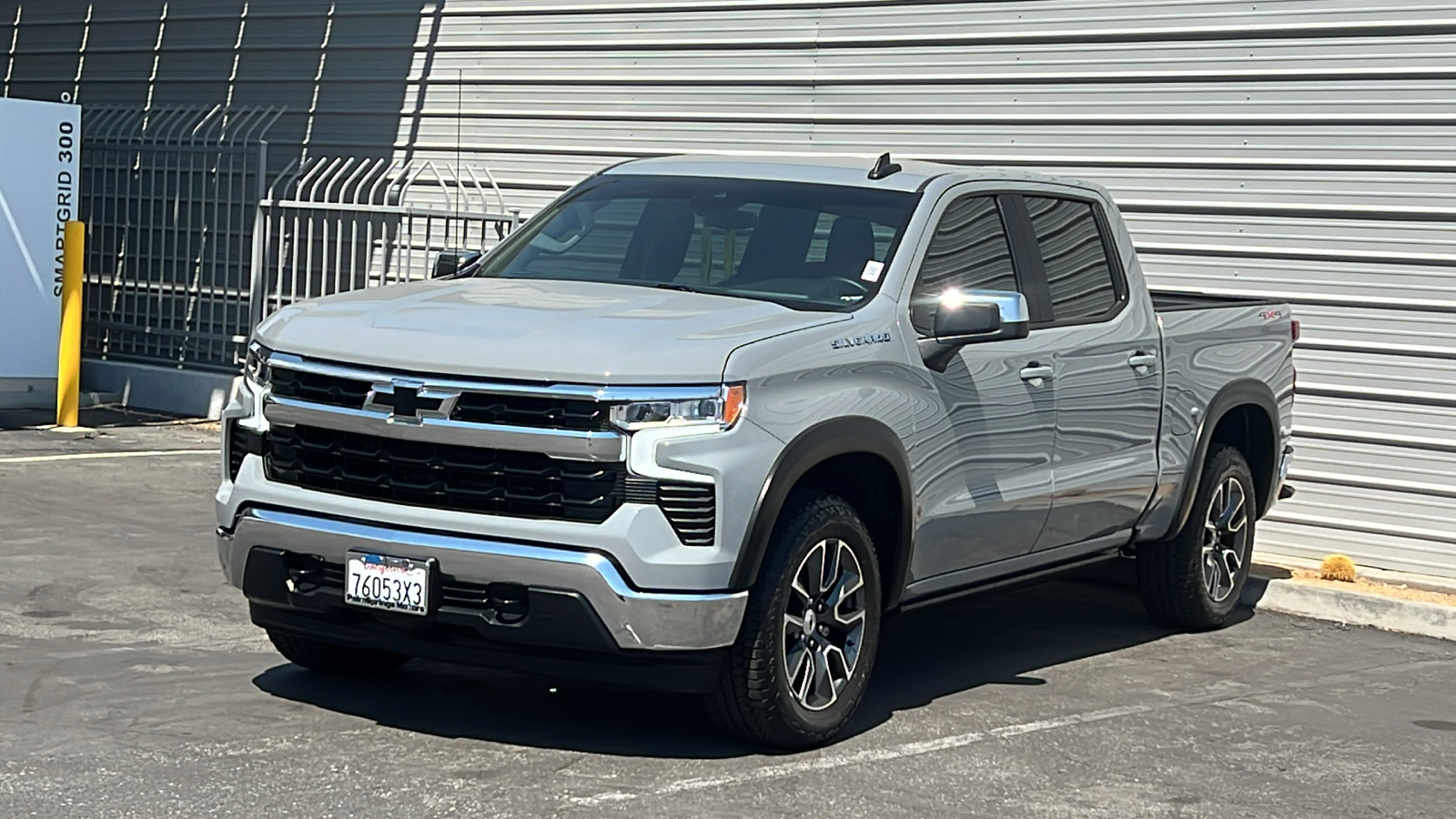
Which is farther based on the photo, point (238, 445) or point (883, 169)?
point (883, 169)

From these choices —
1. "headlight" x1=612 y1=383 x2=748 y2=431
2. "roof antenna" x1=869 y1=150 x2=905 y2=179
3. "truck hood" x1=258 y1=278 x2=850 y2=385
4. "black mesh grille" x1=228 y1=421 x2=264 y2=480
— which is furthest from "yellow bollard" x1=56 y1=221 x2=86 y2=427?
"headlight" x1=612 y1=383 x2=748 y2=431

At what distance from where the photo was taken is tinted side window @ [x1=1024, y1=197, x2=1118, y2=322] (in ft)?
26.2

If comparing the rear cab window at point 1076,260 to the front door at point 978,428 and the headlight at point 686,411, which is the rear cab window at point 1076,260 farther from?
the headlight at point 686,411

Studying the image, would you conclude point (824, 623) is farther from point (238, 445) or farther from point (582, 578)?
point (238, 445)

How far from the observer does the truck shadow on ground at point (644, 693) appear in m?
6.42

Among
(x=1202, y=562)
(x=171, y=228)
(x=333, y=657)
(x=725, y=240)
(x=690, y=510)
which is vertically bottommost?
(x=333, y=657)

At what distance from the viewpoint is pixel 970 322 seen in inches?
270

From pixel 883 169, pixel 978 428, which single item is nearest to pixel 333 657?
pixel 978 428

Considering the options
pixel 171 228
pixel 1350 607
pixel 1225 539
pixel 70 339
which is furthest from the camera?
pixel 171 228

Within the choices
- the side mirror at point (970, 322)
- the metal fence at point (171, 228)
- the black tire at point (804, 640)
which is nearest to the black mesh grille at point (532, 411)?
the black tire at point (804, 640)

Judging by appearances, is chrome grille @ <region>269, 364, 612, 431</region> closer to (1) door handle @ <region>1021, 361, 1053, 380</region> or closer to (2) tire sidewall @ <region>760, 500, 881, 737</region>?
(2) tire sidewall @ <region>760, 500, 881, 737</region>

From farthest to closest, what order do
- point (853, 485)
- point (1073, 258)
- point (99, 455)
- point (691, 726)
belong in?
point (99, 455)
point (1073, 258)
point (853, 485)
point (691, 726)

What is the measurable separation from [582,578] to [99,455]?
306 inches

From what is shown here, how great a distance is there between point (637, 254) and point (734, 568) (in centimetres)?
174
